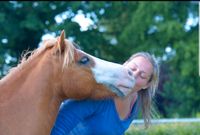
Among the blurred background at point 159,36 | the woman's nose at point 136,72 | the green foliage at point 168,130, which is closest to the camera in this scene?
the woman's nose at point 136,72

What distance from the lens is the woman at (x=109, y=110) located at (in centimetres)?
386

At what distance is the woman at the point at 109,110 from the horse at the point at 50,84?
144 millimetres

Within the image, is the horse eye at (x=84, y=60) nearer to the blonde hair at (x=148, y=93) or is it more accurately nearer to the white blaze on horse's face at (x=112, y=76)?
the white blaze on horse's face at (x=112, y=76)

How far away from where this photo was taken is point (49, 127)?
12.1 ft

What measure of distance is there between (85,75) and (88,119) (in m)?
0.39

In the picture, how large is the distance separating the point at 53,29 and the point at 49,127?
9.81 meters

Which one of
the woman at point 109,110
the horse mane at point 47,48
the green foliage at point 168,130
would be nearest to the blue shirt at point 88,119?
the woman at point 109,110

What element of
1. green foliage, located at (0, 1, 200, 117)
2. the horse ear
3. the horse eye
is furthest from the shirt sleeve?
green foliage, located at (0, 1, 200, 117)

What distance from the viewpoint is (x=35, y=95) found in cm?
367

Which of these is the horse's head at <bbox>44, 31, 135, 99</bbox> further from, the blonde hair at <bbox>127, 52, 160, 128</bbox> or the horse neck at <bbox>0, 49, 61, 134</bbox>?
the blonde hair at <bbox>127, 52, 160, 128</bbox>

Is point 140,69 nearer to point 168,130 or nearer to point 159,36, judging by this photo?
point 168,130

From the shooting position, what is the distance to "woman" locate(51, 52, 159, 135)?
386 cm

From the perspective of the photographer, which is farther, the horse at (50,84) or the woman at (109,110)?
the woman at (109,110)

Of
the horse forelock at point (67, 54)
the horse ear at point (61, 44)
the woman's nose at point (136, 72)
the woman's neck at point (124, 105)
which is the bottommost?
the woman's neck at point (124, 105)
